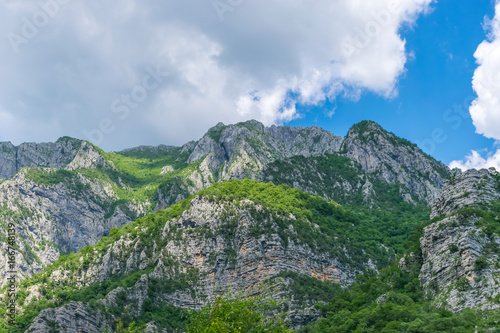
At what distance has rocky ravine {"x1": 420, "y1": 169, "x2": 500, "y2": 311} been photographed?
59906 millimetres

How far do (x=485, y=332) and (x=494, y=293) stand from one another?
9.33m

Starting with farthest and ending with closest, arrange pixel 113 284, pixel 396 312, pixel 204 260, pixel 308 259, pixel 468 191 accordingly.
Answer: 1. pixel 204 260
2. pixel 308 259
3. pixel 113 284
4. pixel 468 191
5. pixel 396 312

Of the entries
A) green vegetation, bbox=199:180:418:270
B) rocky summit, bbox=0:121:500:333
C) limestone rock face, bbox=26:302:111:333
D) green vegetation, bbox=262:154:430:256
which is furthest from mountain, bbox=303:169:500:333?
green vegetation, bbox=262:154:430:256

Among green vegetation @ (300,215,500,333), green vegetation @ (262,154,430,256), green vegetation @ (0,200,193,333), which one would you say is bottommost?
green vegetation @ (300,215,500,333)

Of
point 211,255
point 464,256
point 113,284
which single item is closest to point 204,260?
point 211,255

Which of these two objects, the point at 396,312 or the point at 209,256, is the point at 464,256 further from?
the point at 209,256

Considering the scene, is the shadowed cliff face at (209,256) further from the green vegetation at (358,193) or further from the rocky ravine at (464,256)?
the rocky ravine at (464,256)

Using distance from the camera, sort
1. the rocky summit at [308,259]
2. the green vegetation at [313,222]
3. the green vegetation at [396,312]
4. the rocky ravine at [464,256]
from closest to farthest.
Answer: the green vegetation at [396,312] < the rocky ravine at [464,256] < the rocky summit at [308,259] < the green vegetation at [313,222]

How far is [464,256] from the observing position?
65375 mm

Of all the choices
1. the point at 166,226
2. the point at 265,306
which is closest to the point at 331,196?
the point at 166,226

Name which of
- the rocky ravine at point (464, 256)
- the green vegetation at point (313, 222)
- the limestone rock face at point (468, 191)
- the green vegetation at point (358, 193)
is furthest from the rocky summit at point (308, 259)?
the green vegetation at point (358, 193)

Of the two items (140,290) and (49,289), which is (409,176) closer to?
(140,290)

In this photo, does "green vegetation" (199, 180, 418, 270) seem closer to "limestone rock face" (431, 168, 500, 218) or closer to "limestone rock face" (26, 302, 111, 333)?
"limestone rock face" (431, 168, 500, 218)

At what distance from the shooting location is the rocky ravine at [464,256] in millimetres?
59906
